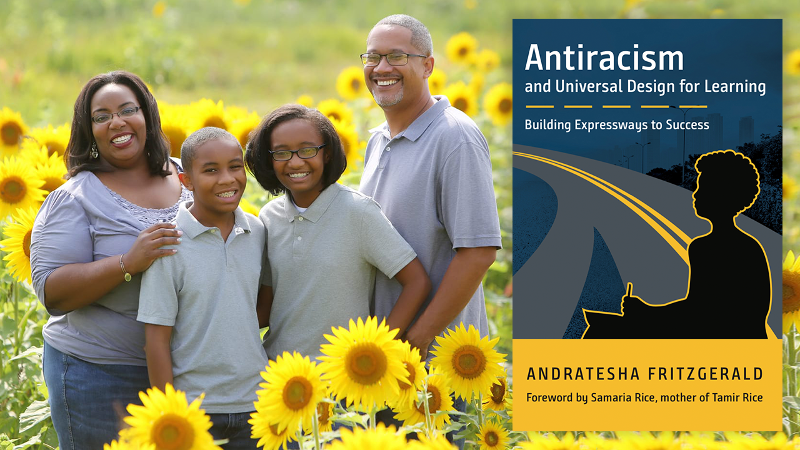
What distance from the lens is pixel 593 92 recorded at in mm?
2814

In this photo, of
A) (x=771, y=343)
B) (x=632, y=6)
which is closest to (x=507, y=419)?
(x=771, y=343)

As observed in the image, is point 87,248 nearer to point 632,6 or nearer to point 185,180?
point 185,180

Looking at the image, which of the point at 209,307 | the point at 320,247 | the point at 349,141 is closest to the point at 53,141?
the point at 349,141

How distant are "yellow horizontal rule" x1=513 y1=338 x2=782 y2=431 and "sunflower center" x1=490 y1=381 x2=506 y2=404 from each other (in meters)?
0.53

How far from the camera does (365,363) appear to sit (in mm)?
2354

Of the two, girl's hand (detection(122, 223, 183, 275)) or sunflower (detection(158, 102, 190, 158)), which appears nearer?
girl's hand (detection(122, 223, 183, 275))

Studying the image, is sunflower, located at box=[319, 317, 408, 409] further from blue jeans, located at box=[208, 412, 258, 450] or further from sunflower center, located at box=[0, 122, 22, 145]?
sunflower center, located at box=[0, 122, 22, 145]

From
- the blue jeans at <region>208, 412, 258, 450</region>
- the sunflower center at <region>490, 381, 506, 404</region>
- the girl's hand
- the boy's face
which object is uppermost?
the boy's face

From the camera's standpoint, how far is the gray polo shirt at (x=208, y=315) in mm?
2879

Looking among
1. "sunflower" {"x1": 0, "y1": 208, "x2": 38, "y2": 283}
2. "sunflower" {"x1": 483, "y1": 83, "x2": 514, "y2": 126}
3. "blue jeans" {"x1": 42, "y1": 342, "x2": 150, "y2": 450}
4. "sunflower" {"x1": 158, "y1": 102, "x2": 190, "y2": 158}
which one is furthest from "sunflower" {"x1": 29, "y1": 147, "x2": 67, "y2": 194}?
"sunflower" {"x1": 483, "y1": 83, "x2": 514, "y2": 126}

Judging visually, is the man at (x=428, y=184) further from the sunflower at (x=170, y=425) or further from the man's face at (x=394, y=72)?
the sunflower at (x=170, y=425)

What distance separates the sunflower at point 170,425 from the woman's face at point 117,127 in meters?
1.55

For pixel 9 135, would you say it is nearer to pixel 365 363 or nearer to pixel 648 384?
pixel 365 363

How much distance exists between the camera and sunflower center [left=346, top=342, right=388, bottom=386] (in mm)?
2340
